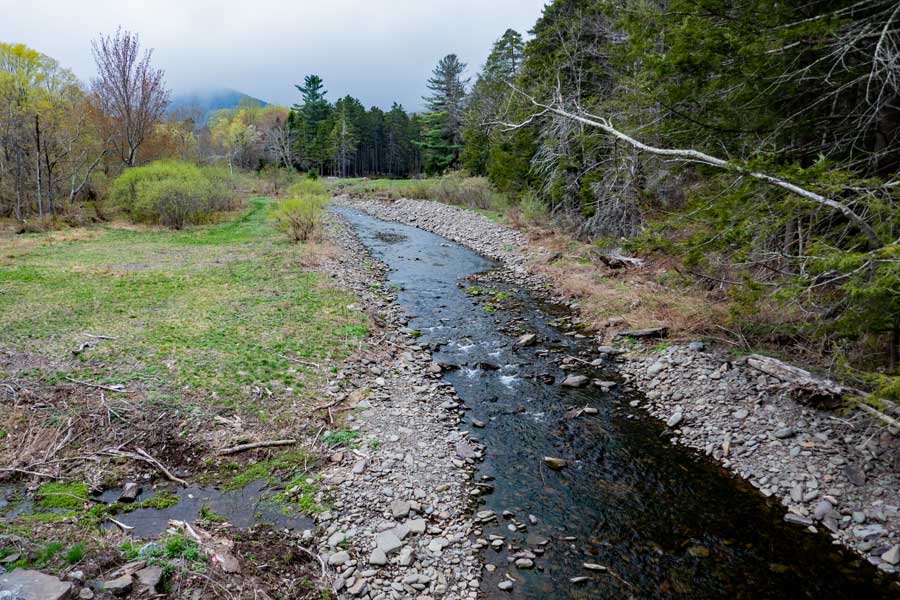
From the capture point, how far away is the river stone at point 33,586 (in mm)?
3230

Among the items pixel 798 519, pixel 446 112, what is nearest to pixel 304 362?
pixel 798 519

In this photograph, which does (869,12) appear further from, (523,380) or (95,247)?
(95,247)

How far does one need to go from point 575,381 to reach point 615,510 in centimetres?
337

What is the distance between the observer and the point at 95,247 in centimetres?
1766

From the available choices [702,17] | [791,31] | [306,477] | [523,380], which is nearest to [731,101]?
[702,17]

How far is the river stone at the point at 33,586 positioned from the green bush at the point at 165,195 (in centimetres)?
2281

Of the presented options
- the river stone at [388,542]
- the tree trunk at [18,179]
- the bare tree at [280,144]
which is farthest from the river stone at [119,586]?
the bare tree at [280,144]

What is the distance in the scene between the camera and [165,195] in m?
22.6

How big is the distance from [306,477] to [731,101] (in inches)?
323

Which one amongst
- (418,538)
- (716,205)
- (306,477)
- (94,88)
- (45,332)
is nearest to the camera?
(418,538)

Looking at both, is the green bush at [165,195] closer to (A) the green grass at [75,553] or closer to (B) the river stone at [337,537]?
(A) the green grass at [75,553]

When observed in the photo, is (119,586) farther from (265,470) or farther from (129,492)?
(265,470)

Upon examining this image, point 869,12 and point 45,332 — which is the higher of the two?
point 869,12

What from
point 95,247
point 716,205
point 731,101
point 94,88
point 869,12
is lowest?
point 95,247
